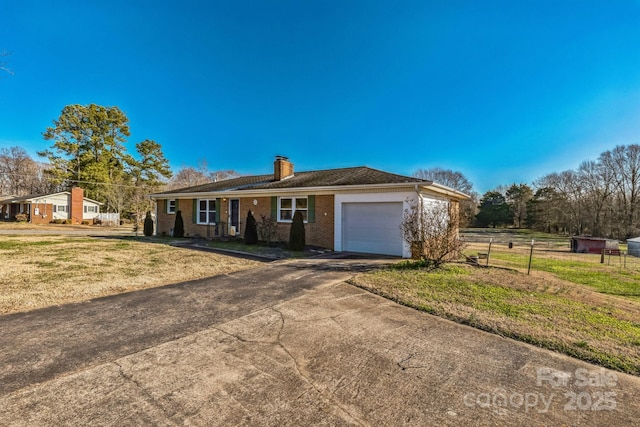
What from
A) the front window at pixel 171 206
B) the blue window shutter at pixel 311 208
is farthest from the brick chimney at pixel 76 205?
the blue window shutter at pixel 311 208

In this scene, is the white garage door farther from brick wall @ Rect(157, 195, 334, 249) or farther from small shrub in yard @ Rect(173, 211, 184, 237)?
small shrub in yard @ Rect(173, 211, 184, 237)

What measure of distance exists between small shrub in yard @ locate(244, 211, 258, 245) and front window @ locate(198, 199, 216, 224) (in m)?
3.62

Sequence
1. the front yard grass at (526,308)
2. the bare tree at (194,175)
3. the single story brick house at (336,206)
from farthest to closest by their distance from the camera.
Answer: the bare tree at (194,175) → the single story brick house at (336,206) → the front yard grass at (526,308)

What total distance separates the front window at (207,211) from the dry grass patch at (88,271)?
496 centimetres

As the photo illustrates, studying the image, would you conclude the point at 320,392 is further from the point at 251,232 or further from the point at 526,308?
the point at 251,232

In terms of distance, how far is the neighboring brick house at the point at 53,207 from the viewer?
3256 centimetres

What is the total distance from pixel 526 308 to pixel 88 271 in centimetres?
969

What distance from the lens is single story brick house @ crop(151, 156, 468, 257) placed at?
35.5 feet

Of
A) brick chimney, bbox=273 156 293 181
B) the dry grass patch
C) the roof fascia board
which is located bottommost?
the dry grass patch

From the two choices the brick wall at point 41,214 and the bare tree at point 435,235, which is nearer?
the bare tree at point 435,235

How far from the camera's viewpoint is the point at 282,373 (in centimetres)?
284

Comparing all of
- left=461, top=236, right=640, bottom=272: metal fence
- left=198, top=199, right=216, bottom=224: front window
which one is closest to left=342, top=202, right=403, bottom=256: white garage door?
left=461, top=236, right=640, bottom=272: metal fence

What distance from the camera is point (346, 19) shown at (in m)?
13.2

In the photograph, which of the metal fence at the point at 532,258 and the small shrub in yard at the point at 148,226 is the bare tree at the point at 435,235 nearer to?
the metal fence at the point at 532,258
